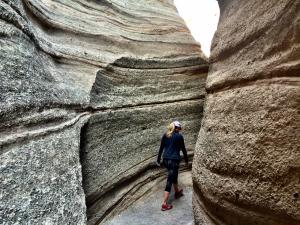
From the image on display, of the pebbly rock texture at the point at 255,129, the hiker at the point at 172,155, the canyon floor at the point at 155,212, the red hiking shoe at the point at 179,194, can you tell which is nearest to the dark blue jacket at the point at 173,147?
the hiker at the point at 172,155

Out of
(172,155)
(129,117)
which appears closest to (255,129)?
(172,155)

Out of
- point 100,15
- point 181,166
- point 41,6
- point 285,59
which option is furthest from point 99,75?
point 285,59

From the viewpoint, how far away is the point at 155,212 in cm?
583

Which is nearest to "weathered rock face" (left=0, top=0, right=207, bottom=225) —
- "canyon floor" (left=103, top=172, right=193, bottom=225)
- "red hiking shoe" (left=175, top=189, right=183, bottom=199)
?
"canyon floor" (left=103, top=172, right=193, bottom=225)

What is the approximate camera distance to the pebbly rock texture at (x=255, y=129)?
2.82 meters

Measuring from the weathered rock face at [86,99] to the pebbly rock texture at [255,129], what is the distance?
177 centimetres

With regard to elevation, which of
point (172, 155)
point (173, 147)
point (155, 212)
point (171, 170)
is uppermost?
point (173, 147)

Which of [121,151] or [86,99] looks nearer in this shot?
[86,99]

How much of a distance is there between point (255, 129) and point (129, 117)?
12.6ft

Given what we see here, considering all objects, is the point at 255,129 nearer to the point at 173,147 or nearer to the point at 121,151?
the point at 173,147

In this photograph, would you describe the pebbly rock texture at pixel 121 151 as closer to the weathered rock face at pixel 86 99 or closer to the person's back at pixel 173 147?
the weathered rock face at pixel 86 99

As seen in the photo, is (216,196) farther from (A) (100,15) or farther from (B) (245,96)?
(A) (100,15)

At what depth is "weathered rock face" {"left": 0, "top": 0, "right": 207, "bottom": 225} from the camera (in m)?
3.66

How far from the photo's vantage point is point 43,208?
11.5ft
